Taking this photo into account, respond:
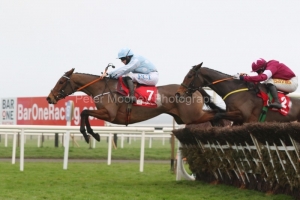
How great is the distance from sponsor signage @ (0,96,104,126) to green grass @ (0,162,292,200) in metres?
3.92

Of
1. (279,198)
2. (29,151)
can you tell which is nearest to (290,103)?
(279,198)

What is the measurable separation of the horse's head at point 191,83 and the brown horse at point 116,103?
15.4 inches

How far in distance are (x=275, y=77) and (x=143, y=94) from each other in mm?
1854

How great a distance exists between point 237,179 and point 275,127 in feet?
4.90

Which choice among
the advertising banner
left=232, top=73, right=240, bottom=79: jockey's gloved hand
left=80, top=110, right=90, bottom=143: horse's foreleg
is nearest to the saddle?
left=232, top=73, right=240, bottom=79: jockey's gloved hand

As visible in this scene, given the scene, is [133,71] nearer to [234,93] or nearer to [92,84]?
[92,84]

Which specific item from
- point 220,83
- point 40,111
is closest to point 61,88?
Answer: point 220,83

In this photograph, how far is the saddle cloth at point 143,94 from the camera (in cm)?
934

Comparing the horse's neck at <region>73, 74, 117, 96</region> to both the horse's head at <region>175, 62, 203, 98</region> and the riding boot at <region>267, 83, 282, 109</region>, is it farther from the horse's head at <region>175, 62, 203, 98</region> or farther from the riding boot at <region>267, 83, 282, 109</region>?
the riding boot at <region>267, 83, 282, 109</region>

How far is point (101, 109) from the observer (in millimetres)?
9320

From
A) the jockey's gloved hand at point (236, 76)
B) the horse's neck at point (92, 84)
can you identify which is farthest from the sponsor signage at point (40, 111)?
the jockey's gloved hand at point (236, 76)

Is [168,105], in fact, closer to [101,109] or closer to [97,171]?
[101,109]

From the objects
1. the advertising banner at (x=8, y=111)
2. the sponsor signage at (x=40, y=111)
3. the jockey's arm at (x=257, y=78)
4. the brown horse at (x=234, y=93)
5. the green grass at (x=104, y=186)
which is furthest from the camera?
the advertising banner at (x=8, y=111)

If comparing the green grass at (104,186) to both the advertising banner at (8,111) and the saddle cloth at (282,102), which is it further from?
the advertising banner at (8,111)
